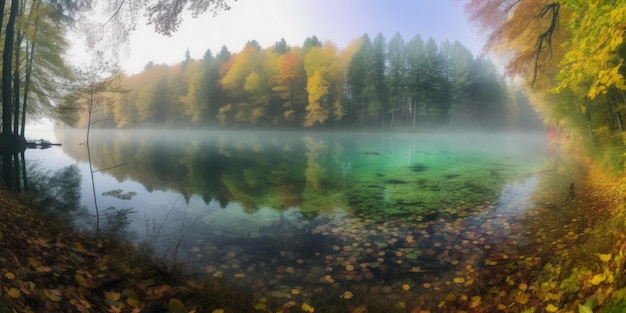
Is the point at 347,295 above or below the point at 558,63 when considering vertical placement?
below

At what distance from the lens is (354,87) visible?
52344 mm

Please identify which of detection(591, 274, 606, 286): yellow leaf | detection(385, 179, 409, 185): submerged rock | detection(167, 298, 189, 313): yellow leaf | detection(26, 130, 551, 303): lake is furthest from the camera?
detection(385, 179, 409, 185): submerged rock

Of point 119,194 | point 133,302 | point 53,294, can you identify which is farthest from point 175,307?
point 119,194

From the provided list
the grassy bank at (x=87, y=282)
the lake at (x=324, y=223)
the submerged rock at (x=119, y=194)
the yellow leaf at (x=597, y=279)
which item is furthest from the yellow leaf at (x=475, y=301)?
the submerged rock at (x=119, y=194)

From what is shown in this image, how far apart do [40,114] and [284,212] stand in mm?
29701

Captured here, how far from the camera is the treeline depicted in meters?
49.3

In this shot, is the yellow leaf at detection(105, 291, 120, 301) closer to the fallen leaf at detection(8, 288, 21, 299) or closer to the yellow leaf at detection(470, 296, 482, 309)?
the fallen leaf at detection(8, 288, 21, 299)

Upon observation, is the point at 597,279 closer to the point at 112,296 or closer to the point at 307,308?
the point at 307,308

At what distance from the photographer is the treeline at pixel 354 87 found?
162 feet

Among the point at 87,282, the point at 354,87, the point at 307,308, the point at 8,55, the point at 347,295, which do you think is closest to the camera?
the point at 87,282

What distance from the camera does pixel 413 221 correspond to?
24.8 ft

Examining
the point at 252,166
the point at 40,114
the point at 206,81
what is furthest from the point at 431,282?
the point at 206,81

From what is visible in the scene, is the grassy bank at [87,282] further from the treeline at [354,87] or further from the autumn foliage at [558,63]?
the treeline at [354,87]

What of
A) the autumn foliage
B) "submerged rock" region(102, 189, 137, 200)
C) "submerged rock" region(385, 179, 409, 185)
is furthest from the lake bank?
"submerged rock" region(385, 179, 409, 185)
